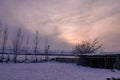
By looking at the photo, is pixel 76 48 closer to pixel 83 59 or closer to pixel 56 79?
pixel 83 59

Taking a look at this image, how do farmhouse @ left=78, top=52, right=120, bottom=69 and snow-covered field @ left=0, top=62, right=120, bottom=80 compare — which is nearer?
snow-covered field @ left=0, top=62, right=120, bottom=80

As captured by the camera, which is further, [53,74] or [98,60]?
[98,60]

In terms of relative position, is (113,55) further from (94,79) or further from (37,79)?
(37,79)

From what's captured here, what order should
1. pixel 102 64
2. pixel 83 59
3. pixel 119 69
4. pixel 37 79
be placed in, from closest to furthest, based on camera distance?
pixel 37 79 → pixel 119 69 → pixel 102 64 → pixel 83 59

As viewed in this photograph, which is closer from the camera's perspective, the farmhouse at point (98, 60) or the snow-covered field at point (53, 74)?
the snow-covered field at point (53, 74)

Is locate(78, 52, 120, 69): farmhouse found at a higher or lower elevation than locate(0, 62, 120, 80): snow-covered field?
higher

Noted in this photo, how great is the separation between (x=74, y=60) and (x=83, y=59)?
9.60 metres

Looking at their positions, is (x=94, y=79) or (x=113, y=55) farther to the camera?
(x=113, y=55)

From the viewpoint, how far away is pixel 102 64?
39.1 metres

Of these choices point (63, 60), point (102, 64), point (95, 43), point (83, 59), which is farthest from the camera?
point (95, 43)

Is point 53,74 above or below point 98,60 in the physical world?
below

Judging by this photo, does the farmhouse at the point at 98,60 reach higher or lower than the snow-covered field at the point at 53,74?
higher

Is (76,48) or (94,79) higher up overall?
(76,48)

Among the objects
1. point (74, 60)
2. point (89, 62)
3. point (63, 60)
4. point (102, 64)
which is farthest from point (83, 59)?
point (63, 60)
